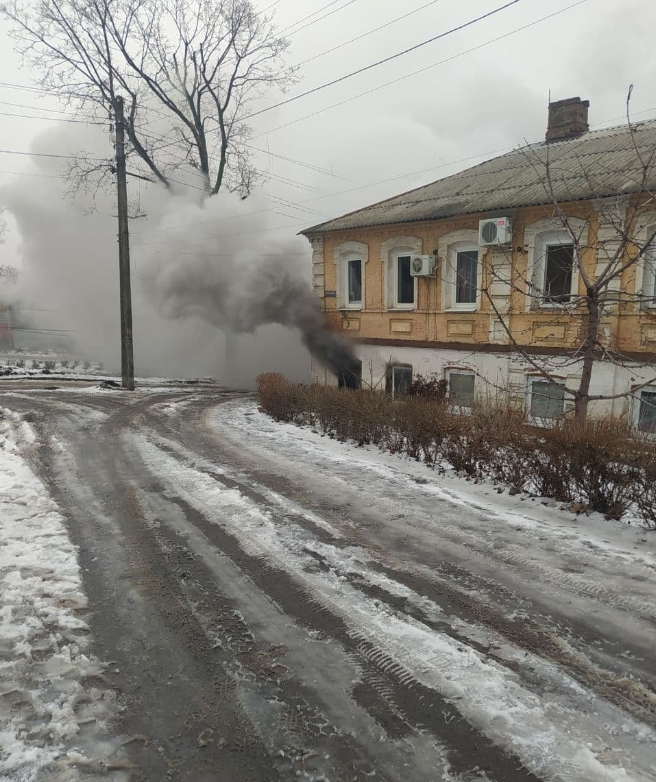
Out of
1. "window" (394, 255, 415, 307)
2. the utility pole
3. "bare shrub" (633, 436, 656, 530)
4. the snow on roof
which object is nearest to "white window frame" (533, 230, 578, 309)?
the snow on roof

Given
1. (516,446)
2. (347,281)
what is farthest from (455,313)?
(516,446)

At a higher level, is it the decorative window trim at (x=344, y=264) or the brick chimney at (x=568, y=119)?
the brick chimney at (x=568, y=119)

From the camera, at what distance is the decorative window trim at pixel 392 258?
43.7ft

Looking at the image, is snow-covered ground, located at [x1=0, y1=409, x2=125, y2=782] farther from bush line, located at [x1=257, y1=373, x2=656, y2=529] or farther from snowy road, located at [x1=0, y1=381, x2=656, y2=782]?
bush line, located at [x1=257, y1=373, x2=656, y2=529]

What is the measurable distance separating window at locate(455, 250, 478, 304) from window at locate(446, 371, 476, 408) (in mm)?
1752

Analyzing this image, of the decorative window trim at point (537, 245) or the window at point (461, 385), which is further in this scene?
the window at point (461, 385)

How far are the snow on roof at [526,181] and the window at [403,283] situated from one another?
1097mm

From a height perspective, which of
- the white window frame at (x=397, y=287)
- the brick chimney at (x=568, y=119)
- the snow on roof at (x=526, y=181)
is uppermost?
the brick chimney at (x=568, y=119)

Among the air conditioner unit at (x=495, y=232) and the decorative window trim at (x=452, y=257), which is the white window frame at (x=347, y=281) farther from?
the air conditioner unit at (x=495, y=232)

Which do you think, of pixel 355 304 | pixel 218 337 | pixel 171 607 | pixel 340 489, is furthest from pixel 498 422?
pixel 218 337

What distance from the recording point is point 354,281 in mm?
14992

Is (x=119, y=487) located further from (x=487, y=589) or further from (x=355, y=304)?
(x=355, y=304)

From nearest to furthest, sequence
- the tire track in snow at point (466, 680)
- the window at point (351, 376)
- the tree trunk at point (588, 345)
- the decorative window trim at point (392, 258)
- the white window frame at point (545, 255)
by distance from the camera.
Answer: the tire track in snow at point (466, 680) → the tree trunk at point (588, 345) → the white window frame at point (545, 255) → the decorative window trim at point (392, 258) → the window at point (351, 376)

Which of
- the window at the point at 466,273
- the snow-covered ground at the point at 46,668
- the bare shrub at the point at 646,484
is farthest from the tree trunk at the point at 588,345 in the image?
the window at the point at 466,273
